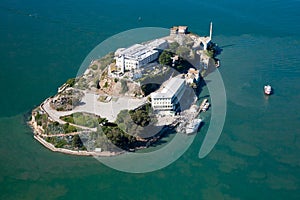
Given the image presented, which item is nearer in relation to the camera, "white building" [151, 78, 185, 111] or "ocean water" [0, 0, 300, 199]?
"ocean water" [0, 0, 300, 199]

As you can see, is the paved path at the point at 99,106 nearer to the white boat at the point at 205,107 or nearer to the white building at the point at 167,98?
the white building at the point at 167,98

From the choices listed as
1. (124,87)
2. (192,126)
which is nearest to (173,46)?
(124,87)

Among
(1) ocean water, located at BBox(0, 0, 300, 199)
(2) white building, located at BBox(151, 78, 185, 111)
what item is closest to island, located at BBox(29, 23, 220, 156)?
(2) white building, located at BBox(151, 78, 185, 111)

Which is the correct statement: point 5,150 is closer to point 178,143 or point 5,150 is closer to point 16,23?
point 178,143

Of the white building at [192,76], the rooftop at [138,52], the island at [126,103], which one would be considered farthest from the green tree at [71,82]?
the white building at [192,76]

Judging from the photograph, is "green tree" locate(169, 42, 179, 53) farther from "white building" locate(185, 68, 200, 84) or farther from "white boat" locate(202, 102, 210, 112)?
"white boat" locate(202, 102, 210, 112)

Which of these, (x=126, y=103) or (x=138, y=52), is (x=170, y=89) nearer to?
(x=126, y=103)
